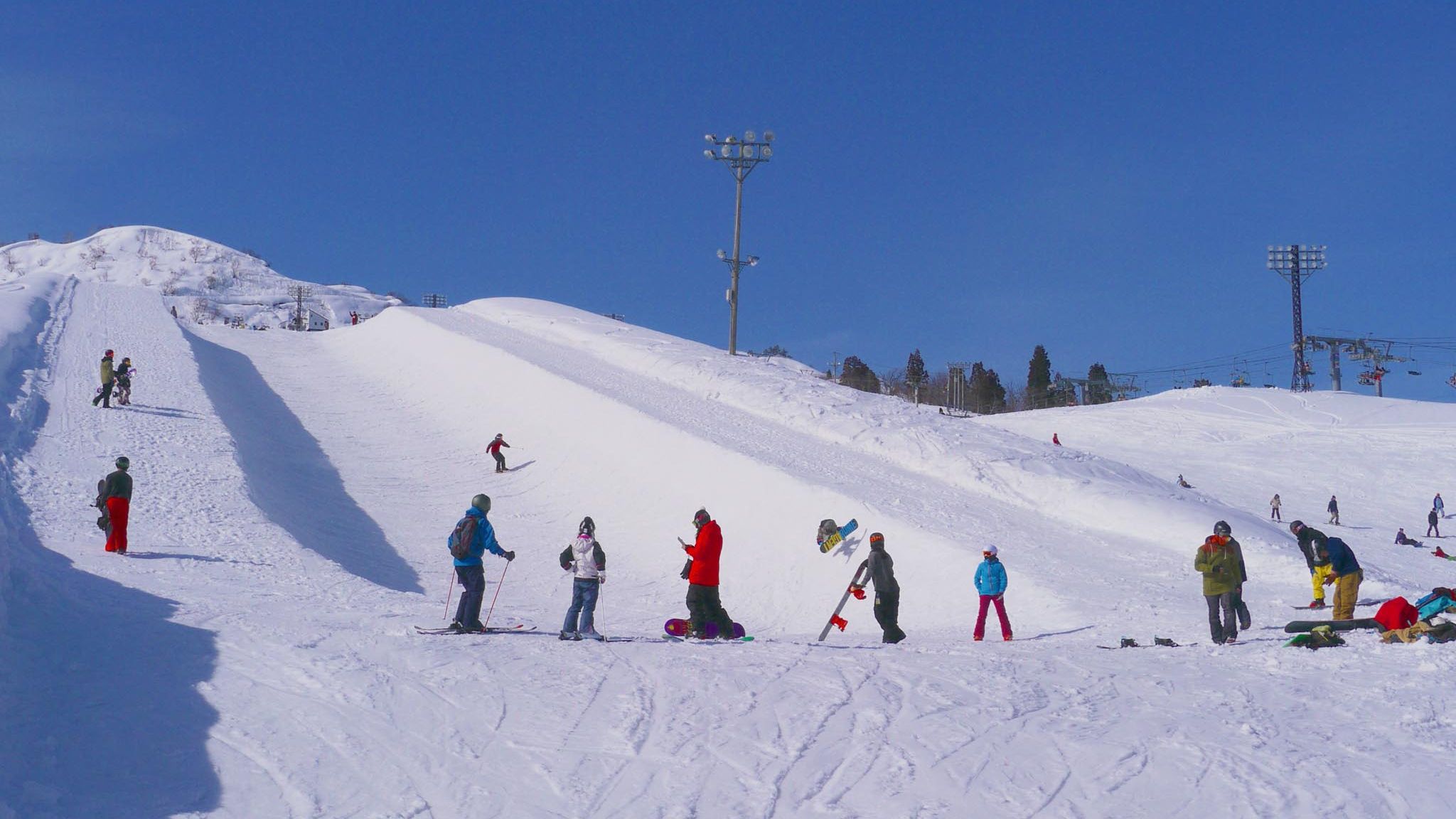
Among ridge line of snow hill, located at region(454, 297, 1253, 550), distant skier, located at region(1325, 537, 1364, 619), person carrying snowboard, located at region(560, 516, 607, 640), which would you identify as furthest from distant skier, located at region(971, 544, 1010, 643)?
ridge line of snow hill, located at region(454, 297, 1253, 550)

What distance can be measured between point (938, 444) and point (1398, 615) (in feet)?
47.8

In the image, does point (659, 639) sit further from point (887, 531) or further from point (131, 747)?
point (887, 531)

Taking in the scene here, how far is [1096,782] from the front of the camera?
22.4ft

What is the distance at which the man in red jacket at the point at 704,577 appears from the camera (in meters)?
11.4

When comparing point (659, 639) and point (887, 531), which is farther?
point (887, 531)

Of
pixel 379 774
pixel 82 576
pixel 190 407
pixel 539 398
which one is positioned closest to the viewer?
pixel 379 774

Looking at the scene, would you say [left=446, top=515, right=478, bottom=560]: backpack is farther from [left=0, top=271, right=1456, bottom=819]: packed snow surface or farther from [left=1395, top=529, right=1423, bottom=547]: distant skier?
[left=1395, top=529, right=1423, bottom=547]: distant skier

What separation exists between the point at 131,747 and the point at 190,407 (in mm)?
19027

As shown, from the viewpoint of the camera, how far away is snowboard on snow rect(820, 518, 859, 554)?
1653cm

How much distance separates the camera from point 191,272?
119188mm

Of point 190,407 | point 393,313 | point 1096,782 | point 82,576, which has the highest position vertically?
point 393,313

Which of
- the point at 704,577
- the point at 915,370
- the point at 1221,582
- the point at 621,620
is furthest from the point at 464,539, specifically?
the point at 915,370

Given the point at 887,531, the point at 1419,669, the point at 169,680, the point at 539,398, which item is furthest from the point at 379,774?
the point at 539,398

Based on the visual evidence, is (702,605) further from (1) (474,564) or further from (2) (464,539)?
(2) (464,539)
